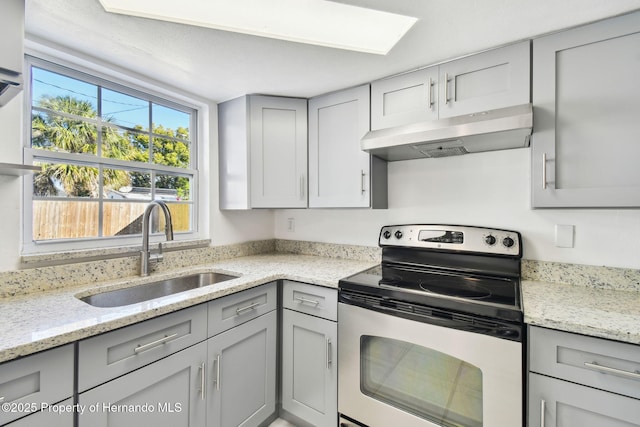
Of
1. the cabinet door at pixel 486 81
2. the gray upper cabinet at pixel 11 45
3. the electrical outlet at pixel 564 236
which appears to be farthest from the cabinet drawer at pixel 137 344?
the electrical outlet at pixel 564 236

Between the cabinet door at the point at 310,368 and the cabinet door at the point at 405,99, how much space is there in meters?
1.24

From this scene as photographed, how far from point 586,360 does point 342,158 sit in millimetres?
1507

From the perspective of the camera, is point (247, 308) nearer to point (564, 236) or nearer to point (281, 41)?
point (281, 41)

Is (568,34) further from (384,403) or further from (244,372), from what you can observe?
(244,372)

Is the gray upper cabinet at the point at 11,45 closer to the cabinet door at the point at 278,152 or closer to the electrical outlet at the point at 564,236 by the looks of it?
the cabinet door at the point at 278,152

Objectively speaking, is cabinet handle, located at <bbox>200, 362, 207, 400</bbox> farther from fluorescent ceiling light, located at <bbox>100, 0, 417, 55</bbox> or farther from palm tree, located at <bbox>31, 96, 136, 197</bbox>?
fluorescent ceiling light, located at <bbox>100, 0, 417, 55</bbox>

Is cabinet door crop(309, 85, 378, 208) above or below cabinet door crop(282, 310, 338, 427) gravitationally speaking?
above

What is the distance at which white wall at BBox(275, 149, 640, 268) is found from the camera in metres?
1.39

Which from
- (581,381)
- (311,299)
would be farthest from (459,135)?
(311,299)

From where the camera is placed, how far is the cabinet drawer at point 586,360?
0.90 m

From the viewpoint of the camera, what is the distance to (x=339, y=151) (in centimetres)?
194

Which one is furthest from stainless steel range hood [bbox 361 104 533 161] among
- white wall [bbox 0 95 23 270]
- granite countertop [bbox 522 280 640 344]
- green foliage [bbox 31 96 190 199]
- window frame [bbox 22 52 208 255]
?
white wall [bbox 0 95 23 270]

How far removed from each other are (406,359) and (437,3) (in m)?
1.52

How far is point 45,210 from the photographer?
4.66 ft
